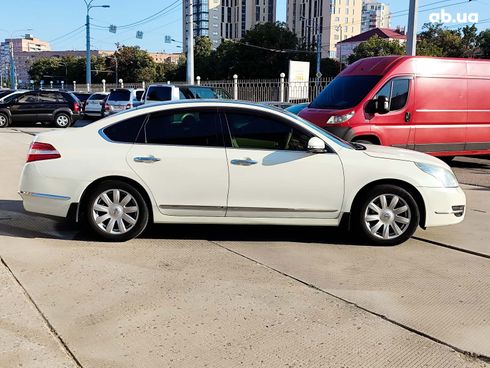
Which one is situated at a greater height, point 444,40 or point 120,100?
point 444,40

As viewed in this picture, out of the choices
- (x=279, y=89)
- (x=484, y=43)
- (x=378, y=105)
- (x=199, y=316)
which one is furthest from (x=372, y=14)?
(x=199, y=316)

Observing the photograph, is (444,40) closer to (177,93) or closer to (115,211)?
(177,93)

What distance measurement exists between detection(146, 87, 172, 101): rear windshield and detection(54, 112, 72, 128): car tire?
8429 mm

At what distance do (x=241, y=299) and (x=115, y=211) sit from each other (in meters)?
2.06

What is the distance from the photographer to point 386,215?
19.2 feet

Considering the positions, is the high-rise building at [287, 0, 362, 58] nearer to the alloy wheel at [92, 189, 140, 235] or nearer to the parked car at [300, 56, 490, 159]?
the parked car at [300, 56, 490, 159]

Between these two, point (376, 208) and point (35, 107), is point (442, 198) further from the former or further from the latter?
point (35, 107)

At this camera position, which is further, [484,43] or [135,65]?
[135,65]

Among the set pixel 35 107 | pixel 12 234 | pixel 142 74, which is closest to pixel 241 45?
pixel 142 74

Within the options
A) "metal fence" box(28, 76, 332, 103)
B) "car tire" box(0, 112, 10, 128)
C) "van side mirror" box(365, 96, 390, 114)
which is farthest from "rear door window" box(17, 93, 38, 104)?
"van side mirror" box(365, 96, 390, 114)

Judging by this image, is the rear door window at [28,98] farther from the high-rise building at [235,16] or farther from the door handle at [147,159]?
the high-rise building at [235,16]

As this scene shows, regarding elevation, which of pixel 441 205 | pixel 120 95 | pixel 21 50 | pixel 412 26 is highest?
pixel 21 50

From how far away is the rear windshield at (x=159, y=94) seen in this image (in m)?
16.4

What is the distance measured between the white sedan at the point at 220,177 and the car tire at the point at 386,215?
1cm
